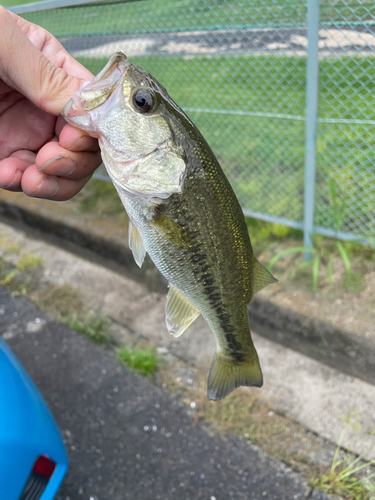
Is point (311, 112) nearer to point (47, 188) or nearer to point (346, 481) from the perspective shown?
point (47, 188)

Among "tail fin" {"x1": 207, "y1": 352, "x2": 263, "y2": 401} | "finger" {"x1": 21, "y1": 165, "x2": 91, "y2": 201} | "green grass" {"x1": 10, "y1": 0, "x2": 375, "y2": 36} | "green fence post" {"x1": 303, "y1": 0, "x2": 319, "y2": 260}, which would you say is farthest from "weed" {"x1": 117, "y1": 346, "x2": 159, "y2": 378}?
"green grass" {"x1": 10, "y1": 0, "x2": 375, "y2": 36}

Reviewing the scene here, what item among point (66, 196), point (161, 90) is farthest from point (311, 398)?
point (161, 90)

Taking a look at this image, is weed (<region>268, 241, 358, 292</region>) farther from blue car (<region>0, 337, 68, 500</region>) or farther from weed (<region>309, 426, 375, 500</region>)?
blue car (<region>0, 337, 68, 500</region>)

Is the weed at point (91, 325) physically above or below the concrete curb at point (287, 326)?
below

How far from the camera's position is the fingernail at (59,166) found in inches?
61.9

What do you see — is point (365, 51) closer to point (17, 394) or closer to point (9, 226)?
point (17, 394)

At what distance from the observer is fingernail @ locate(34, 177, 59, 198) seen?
1.69m

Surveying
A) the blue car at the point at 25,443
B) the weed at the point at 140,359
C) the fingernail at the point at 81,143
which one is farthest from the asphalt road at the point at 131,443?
the fingernail at the point at 81,143

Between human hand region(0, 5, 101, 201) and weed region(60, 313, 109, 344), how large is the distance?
1728mm

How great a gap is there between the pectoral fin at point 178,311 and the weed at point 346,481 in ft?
4.59

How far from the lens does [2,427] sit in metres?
1.88

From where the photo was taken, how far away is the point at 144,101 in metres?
1.37

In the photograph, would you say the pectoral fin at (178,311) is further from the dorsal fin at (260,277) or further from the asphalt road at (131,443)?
the asphalt road at (131,443)

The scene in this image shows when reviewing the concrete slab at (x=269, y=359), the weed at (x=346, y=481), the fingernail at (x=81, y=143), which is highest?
the fingernail at (x=81, y=143)
